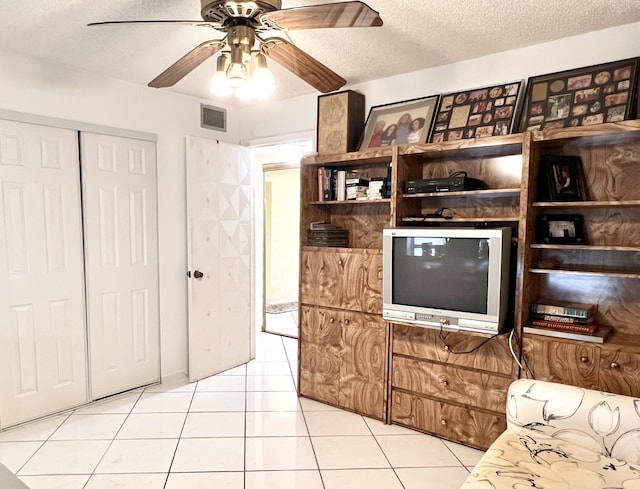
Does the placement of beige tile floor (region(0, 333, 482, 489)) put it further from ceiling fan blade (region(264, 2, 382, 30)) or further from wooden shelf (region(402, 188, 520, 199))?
ceiling fan blade (region(264, 2, 382, 30))

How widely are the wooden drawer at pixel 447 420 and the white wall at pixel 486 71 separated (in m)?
2.03

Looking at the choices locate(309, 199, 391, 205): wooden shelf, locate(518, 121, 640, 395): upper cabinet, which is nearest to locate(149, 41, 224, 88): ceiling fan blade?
locate(309, 199, 391, 205): wooden shelf

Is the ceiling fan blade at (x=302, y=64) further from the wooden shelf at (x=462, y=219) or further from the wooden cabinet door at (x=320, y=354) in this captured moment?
the wooden cabinet door at (x=320, y=354)

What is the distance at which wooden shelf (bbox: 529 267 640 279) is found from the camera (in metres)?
2.06

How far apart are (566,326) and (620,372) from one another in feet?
0.99

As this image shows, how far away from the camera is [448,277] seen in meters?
2.42

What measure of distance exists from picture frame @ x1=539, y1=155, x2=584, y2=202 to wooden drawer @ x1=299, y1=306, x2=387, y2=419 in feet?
4.24

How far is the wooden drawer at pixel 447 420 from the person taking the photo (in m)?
2.47

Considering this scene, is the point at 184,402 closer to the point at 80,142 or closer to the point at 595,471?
the point at 80,142

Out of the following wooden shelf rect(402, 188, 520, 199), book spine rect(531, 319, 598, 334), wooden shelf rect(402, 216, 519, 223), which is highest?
wooden shelf rect(402, 188, 520, 199)

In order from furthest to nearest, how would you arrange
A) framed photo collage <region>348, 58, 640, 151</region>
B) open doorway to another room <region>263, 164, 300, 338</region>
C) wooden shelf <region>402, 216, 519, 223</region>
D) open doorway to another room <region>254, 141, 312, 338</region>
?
open doorway to another room <region>263, 164, 300, 338</region> → open doorway to another room <region>254, 141, 312, 338</region> → wooden shelf <region>402, 216, 519, 223</region> → framed photo collage <region>348, 58, 640, 151</region>

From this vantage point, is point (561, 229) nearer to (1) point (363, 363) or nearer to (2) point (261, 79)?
(1) point (363, 363)

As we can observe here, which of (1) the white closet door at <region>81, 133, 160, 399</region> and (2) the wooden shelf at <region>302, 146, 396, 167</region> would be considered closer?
(2) the wooden shelf at <region>302, 146, 396, 167</region>

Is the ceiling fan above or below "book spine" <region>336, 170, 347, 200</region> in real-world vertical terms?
above
